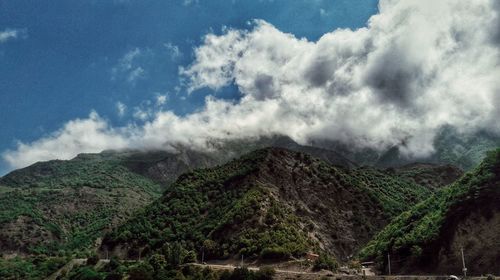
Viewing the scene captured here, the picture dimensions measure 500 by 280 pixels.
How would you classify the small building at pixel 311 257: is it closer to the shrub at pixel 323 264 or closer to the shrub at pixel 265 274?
the shrub at pixel 323 264

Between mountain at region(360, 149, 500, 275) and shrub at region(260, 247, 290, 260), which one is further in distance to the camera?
shrub at region(260, 247, 290, 260)

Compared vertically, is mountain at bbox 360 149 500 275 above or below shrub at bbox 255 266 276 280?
above

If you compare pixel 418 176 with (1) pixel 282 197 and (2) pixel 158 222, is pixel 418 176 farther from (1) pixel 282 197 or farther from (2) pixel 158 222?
(2) pixel 158 222

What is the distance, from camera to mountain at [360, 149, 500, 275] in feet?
216

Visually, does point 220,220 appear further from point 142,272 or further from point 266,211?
point 142,272

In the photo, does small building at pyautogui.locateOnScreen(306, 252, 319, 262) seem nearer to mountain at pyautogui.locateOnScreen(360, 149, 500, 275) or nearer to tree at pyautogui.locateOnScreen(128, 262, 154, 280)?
mountain at pyautogui.locateOnScreen(360, 149, 500, 275)

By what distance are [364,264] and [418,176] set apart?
108747 mm

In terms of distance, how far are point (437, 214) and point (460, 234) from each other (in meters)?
8.30

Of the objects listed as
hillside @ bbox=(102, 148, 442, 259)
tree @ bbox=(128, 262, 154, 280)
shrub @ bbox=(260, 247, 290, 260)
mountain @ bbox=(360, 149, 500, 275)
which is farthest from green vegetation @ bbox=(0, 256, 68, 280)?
mountain @ bbox=(360, 149, 500, 275)

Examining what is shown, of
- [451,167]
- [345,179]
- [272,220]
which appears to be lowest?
[272,220]

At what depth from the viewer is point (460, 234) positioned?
69562mm

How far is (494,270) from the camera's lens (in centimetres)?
6144

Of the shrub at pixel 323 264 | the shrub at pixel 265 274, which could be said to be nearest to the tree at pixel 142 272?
the shrub at pixel 265 274

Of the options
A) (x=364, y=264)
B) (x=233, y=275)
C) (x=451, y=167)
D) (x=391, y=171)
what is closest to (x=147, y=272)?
(x=233, y=275)
